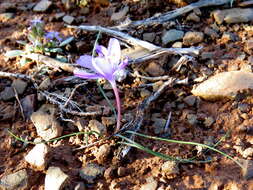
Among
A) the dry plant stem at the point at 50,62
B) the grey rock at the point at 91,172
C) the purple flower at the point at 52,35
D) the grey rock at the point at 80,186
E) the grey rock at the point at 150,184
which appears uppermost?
the purple flower at the point at 52,35

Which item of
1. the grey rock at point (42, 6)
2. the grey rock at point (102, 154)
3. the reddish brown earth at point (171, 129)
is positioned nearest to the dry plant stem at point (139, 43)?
the reddish brown earth at point (171, 129)

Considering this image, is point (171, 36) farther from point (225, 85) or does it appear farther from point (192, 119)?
point (192, 119)

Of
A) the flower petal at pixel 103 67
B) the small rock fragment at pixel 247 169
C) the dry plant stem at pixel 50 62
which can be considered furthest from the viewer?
the dry plant stem at pixel 50 62

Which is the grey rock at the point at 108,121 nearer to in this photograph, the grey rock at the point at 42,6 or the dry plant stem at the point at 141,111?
the dry plant stem at the point at 141,111

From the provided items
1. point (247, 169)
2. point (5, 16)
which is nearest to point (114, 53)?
point (247, 169)

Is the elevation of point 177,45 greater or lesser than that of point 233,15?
lesser

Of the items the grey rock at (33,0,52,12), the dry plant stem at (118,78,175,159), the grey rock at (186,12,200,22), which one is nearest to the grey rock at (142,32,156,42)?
the grey rock at (186,12,200,22)
